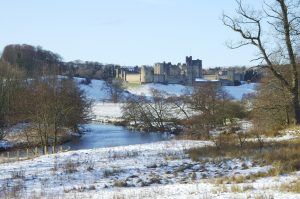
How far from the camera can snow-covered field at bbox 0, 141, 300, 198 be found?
13578 millimetres

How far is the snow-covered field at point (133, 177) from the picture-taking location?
535 inches

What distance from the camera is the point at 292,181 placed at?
46.1ft

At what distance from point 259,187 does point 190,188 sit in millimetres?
2006

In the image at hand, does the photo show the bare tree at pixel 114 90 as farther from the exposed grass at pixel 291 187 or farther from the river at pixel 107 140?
the exposed grass at pixel 291 187

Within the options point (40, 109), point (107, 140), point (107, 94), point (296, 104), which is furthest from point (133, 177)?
point (107, 94)

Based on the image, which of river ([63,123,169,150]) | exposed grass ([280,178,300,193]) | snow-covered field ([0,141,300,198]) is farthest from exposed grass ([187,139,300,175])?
river ([63,123,169,150])

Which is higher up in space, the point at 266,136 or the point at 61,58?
the point at 61,58

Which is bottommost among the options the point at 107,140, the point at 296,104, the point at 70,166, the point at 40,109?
the point at 107,140

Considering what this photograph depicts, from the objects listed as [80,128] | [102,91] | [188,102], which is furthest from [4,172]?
[102,91]

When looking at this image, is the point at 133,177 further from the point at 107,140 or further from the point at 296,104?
the point at 107,140

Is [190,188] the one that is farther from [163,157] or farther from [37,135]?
[37,135]

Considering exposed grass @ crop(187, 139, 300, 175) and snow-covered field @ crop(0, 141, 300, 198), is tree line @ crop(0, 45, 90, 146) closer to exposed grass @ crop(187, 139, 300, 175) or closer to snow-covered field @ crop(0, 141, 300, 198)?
snow-covered field @ crop(0, 141, 300, 198)

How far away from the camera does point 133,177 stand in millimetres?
17797

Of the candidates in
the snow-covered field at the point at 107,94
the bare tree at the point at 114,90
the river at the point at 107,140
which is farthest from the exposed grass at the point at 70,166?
the bare tree at the point at 114,90
